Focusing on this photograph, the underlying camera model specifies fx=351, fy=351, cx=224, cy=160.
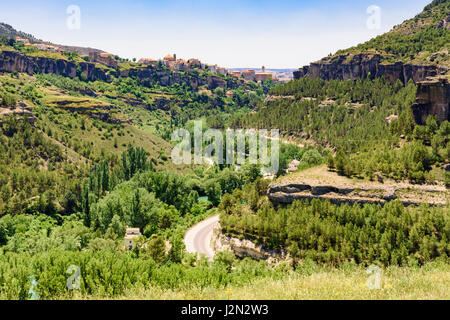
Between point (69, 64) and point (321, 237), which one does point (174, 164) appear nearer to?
point (321, 237)

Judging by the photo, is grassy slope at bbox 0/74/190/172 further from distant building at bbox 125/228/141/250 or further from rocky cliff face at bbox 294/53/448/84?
rocky cliff face at bbox 294/53/448/84

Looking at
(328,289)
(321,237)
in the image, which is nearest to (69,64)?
(321,237)

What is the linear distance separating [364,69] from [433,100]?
8032 centimetres

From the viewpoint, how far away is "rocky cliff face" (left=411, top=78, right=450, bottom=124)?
51250mm

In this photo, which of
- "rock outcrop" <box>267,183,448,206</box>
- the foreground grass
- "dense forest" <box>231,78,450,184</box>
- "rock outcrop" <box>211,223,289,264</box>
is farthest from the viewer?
"dense forest" <box>231,78,450,184</box>

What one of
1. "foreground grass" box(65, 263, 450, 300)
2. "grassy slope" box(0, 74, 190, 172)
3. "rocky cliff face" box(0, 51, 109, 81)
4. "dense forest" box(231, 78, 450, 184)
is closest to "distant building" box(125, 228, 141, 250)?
"dense forest" box(231, 78, 450, 184)

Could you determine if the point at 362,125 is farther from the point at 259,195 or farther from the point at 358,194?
the point at 358,194

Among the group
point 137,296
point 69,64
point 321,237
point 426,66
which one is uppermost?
point 69,64

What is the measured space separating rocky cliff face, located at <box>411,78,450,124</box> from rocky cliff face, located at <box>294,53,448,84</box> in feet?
155

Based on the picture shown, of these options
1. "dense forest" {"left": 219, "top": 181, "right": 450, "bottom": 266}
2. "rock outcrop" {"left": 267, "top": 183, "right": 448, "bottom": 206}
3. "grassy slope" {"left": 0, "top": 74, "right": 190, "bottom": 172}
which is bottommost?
"dense forest" {"left": 219, "top": 181, "right": 450, "bottom": 266}
